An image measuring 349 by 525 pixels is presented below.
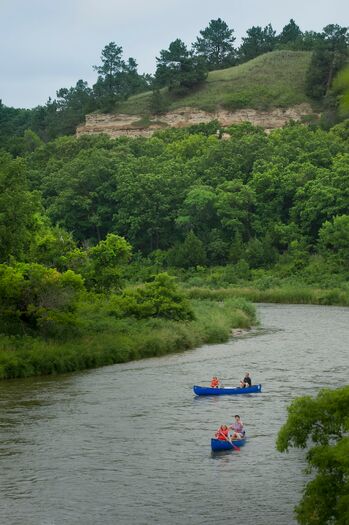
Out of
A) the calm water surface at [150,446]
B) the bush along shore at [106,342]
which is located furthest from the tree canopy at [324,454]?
the bush along shore at [106,342]

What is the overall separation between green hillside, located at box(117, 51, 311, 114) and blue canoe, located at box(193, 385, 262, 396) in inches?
4764

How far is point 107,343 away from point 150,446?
19.9 meters

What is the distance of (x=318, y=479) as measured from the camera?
19594 mm

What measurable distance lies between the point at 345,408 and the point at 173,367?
94.0 ft

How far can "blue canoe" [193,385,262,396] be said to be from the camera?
4038 cm

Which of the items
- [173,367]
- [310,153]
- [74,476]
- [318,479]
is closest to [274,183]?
[310,153]

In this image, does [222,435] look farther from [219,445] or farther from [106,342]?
[106,342]

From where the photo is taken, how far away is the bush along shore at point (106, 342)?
151 ft

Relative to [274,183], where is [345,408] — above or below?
below

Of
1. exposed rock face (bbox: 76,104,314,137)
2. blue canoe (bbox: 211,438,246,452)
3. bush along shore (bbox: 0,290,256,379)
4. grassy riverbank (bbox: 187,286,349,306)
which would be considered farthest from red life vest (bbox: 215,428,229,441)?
exposed rock face (bbox: 76,104,314,137)

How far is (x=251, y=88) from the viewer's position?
536ft

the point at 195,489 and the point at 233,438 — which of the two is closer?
the point at 195,489

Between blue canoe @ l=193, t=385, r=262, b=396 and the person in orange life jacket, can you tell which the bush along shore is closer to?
blue canoe @ l=193, t=385, r=262, b=396

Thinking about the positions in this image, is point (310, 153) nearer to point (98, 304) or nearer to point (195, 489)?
point (98, 304)
